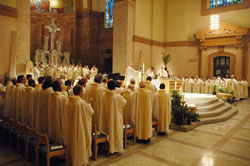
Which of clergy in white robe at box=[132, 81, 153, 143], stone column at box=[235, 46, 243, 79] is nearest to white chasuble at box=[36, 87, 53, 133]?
clergy in white robe at box=[132, 81, 153, 143]

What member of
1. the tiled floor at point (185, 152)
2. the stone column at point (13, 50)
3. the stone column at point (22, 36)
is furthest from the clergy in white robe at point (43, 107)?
the stone column at point (22, 36)

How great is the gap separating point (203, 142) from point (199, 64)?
1373 centimetres

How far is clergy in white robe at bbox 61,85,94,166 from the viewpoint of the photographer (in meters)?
3.62

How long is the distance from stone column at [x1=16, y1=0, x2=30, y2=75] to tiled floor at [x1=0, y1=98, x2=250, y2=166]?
7249 mm

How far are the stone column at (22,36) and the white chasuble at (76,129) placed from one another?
8982 mm

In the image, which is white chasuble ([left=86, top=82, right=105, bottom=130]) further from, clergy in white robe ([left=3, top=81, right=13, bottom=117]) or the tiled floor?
clergy in white robe ([left=3, top=81, right=13, bottom=117])

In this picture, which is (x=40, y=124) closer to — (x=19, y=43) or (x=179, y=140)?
(x=179, y=140)

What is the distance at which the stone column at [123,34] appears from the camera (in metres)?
15.0

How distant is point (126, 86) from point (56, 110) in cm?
611

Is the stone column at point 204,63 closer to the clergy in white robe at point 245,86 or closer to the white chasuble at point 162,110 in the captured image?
the clergy in white robe at point 245,86

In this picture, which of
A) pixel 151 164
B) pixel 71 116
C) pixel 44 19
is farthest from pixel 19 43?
pixel 44 19

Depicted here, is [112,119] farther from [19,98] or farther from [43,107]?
[19,98]

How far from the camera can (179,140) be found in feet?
19.1

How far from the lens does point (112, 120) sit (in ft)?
14.8
